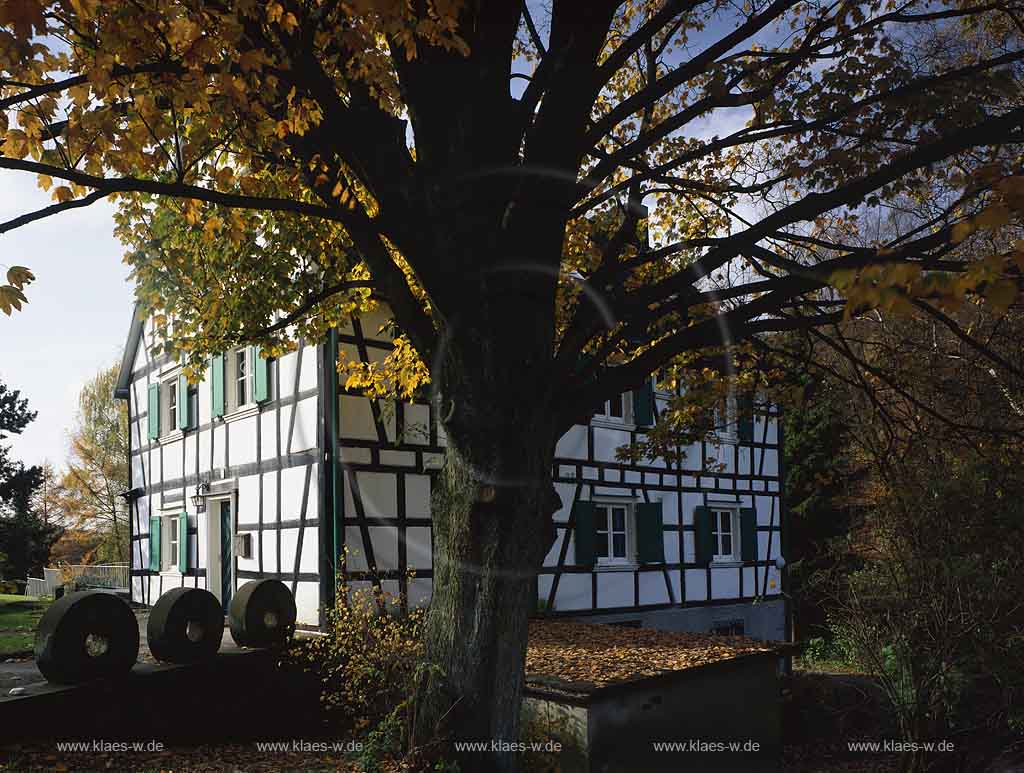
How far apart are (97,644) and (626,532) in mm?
10136

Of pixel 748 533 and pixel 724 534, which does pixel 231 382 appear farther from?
pixel 748 533

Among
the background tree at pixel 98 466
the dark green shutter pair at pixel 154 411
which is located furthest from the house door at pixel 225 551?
the background tree at pixel 98 466

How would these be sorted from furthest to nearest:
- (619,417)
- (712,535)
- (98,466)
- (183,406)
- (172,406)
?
(98,466)
(712,535)
(172,406)
(619,417)
(183,406)

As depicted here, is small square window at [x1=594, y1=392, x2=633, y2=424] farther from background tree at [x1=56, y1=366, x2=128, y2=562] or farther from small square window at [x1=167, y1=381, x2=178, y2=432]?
background tree at [x1=56, y1=366, x2=128, y2=562]

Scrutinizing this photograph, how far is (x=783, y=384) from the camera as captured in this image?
9938mm

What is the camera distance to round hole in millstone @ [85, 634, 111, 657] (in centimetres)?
923

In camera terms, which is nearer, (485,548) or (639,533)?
(485,548)

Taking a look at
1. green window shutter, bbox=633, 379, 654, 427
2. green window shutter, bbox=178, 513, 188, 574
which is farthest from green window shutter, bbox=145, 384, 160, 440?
green window shutter, bbox=633, 379, 654, 427

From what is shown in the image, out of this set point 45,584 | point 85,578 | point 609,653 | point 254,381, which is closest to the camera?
point 609,653

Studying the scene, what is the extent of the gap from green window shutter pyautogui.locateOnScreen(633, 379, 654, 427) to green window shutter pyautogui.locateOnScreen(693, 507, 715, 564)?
2401 millimetres

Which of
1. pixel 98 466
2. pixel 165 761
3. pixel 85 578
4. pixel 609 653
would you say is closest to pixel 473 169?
pixel 165 761

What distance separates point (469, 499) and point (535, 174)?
2071mm

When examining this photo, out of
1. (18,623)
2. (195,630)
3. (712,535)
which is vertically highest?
(712,535)

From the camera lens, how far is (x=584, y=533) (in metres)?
15.7
